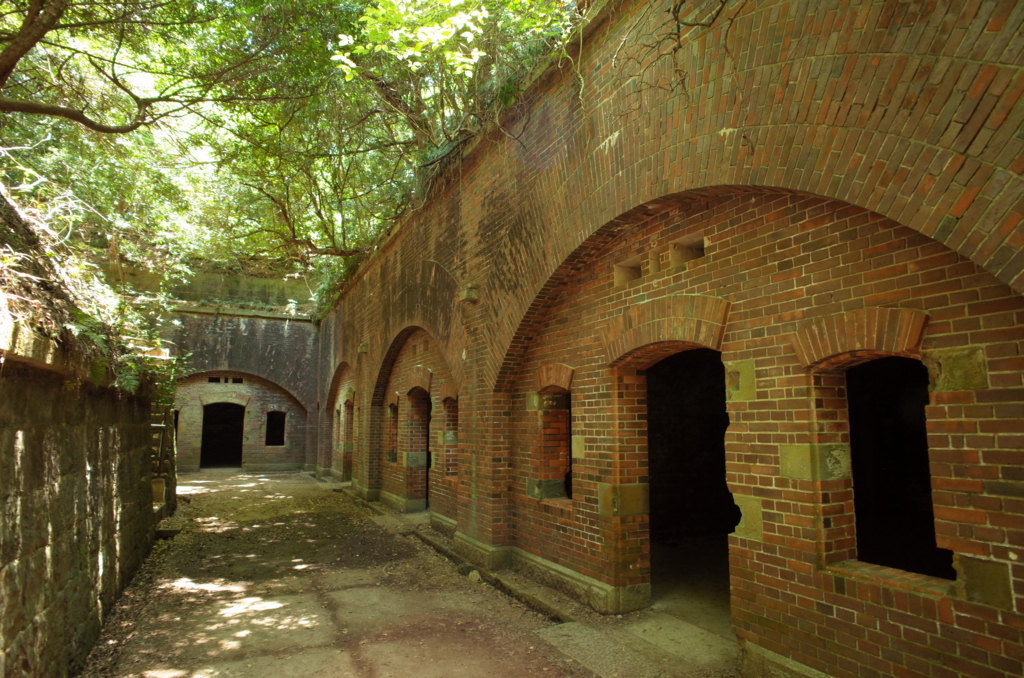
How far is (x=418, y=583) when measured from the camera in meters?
6.59

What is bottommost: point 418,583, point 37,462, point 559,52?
point 418,583

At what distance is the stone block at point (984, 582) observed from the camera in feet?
8.76

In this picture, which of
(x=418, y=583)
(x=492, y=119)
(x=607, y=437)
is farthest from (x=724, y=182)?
(x=418, y=583)

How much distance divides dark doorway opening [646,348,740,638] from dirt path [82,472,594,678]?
2726 millimetres

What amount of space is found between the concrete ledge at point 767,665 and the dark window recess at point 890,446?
478 cm

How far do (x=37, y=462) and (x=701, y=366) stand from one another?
7.07 meters

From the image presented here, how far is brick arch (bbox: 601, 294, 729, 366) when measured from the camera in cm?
429

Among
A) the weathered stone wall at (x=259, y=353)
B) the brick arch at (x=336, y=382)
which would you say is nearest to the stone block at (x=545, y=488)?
the brick arch at (x=336, y=382)

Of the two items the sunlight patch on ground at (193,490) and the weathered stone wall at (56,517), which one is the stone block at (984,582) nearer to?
the weathered stone wall at (56,517)

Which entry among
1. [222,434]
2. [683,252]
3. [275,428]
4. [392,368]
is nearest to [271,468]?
[275,428]

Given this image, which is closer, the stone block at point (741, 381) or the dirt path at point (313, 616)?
the stone block at point (741, 381)

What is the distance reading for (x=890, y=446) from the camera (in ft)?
27.8

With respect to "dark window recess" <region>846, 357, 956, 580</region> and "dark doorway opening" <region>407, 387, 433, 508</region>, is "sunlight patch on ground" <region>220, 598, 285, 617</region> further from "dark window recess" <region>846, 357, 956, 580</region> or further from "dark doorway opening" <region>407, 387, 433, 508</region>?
"dark window recess" <region>846, 357, 956, 580</region>

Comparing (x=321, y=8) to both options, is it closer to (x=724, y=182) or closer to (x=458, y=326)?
(x=458, y=326)
